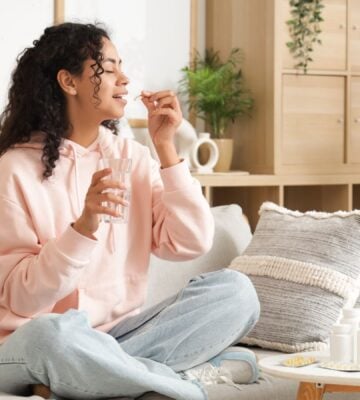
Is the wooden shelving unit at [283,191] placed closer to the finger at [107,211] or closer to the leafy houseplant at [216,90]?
the leafy houseplant at [216,90]

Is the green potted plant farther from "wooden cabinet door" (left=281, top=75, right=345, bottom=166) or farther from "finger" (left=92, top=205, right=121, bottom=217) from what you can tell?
"finger" (left=92, top=205, right=121, bottom=217)

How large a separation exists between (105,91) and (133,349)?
2.12ft

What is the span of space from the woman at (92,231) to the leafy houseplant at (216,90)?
1790 millimetres

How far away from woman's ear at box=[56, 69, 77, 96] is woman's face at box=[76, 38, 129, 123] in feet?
Answer: 0.04

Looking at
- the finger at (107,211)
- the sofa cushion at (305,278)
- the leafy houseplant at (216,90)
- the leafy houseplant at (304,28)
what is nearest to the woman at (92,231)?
the finger at (107,211)

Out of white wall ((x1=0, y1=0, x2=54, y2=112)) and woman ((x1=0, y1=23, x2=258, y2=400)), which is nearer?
woman ((x1=0, y1=23, x2=258, y2=400))

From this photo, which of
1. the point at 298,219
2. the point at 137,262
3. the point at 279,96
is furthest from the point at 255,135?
the point at 137,262

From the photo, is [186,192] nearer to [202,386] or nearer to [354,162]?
[202,386]

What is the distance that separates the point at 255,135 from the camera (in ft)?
15.2

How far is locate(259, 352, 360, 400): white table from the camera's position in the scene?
2.08 m

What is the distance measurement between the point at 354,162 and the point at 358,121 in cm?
19

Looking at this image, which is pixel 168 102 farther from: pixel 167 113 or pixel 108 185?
pixel 108 185

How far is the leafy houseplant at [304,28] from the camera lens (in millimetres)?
4438

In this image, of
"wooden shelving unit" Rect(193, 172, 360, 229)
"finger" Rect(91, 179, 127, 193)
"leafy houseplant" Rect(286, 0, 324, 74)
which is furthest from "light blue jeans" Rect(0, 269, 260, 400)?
"leafy houseplant" Rect(286, 0, 324, 74)
